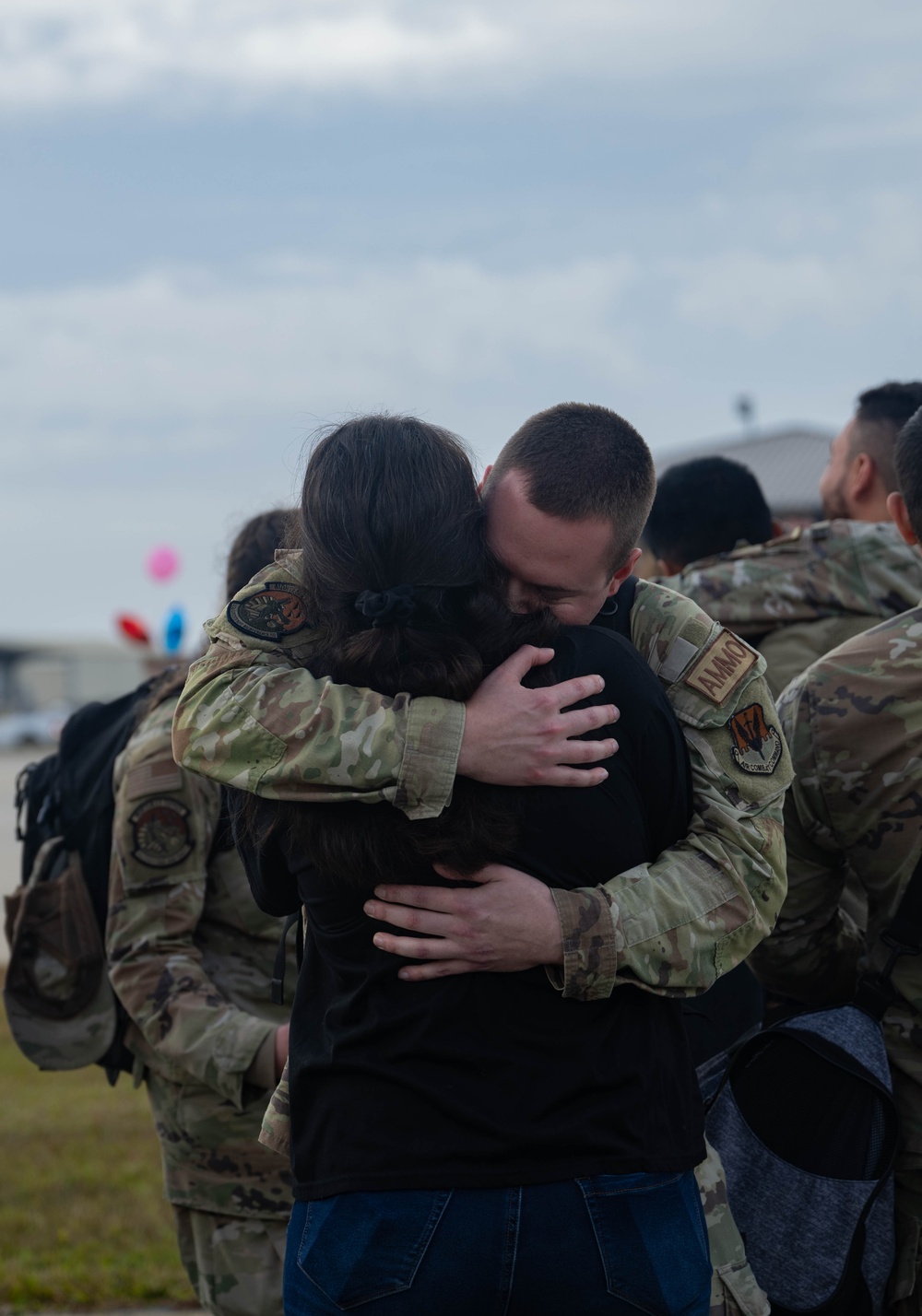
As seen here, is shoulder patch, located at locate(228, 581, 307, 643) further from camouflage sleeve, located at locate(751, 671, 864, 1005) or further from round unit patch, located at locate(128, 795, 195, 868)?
round unit patch, located at locate(128, 795, 195, 868)

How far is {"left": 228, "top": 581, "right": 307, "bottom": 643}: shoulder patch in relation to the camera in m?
1.82

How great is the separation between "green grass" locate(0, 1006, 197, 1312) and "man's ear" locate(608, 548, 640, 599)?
3.65m

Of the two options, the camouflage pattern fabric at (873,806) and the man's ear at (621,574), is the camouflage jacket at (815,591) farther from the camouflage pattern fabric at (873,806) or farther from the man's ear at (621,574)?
the man's ear at (621,574)

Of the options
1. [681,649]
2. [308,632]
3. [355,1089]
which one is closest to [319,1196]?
[355,1089]

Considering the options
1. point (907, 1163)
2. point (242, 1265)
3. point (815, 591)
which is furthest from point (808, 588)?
point (242, 1265)

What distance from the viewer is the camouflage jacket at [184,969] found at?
2701 mm

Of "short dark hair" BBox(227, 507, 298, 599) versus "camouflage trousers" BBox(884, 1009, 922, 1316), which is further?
"short dark hair" BBox(227, 507, 298, 599)

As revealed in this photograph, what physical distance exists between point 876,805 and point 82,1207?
4345 millimetres

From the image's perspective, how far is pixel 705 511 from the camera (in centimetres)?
348

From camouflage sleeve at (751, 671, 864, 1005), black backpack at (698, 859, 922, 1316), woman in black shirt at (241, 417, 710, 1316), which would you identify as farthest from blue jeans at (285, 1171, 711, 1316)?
camouflage sleeve at (751, 671, 864, 1005)

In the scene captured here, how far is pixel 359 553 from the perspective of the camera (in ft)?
5.49

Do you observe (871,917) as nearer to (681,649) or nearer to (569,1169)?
(681,649)

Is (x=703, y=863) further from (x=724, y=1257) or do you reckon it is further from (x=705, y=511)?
(x=705, y=511)

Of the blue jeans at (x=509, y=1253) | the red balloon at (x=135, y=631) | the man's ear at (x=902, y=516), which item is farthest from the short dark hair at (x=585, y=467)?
the red balloon at (x=135, y=631)
